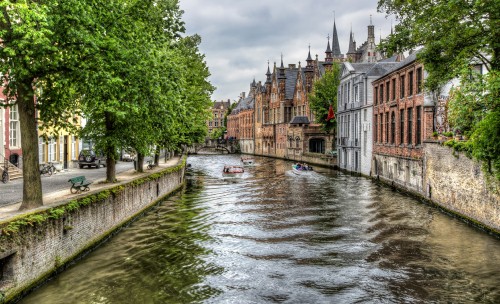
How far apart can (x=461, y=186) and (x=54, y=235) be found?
733 inches

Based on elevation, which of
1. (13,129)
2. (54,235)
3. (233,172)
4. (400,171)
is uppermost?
(13,129)

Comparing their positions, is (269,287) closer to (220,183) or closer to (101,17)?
(101,17)

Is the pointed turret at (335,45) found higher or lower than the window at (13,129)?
higher

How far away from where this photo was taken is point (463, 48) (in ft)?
65.1

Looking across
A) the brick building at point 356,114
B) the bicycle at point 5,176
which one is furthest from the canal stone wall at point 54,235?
the brick building at point 356,114

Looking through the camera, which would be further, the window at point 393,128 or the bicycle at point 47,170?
the window at point 393,128

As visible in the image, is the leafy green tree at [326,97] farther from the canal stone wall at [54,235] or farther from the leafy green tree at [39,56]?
the leafy green tree at [39,56]

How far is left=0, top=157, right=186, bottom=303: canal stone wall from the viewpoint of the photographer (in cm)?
1095

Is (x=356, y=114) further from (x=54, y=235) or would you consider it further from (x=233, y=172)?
(x=54, y=235)

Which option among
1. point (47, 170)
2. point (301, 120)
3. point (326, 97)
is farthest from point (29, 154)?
point (301, 120)

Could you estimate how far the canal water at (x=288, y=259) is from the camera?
12453 mm

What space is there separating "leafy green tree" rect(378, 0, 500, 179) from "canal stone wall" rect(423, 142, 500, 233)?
1127 mm

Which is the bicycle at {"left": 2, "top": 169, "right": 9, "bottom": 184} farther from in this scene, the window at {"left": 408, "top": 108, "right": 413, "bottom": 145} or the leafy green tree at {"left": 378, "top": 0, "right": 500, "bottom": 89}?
the window at {"left": 408, "top": 108, "right": 413, "bottom": 145}

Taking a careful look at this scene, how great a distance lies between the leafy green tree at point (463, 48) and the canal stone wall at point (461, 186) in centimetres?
113
